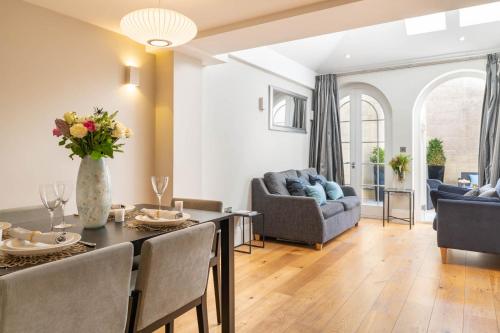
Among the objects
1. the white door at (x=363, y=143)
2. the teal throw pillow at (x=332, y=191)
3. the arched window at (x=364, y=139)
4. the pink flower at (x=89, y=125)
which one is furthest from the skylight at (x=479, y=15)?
the pink flower at (x=89, y=125)

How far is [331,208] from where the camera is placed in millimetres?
4641

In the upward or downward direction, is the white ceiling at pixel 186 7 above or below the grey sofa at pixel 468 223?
above

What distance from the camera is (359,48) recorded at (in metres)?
5.87

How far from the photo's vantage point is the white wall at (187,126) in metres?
3.63

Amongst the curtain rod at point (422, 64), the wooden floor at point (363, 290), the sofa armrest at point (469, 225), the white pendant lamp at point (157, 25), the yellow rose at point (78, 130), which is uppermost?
the curtain rod at point (422, 64)

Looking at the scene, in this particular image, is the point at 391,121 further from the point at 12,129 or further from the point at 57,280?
the point at 57,280

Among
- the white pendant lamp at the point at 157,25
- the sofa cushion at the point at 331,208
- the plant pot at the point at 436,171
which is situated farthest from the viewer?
the plant pot at the point at 436,171

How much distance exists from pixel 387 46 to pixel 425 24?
61 centimetres

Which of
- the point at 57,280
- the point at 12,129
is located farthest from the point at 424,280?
the point at 12,129

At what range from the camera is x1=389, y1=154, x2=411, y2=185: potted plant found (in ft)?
19.0

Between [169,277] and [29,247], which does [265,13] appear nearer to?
[169,277]

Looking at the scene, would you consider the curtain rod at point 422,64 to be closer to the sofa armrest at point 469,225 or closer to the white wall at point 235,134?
the white wall at point 235,134

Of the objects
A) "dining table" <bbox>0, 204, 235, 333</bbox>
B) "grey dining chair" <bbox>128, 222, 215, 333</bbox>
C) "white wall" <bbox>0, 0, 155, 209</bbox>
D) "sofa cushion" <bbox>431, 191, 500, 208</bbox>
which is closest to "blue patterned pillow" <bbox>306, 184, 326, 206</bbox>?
"sofa cushion" <bbox>431, 191, 500, 208</bbox>

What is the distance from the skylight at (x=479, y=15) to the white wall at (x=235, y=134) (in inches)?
105
